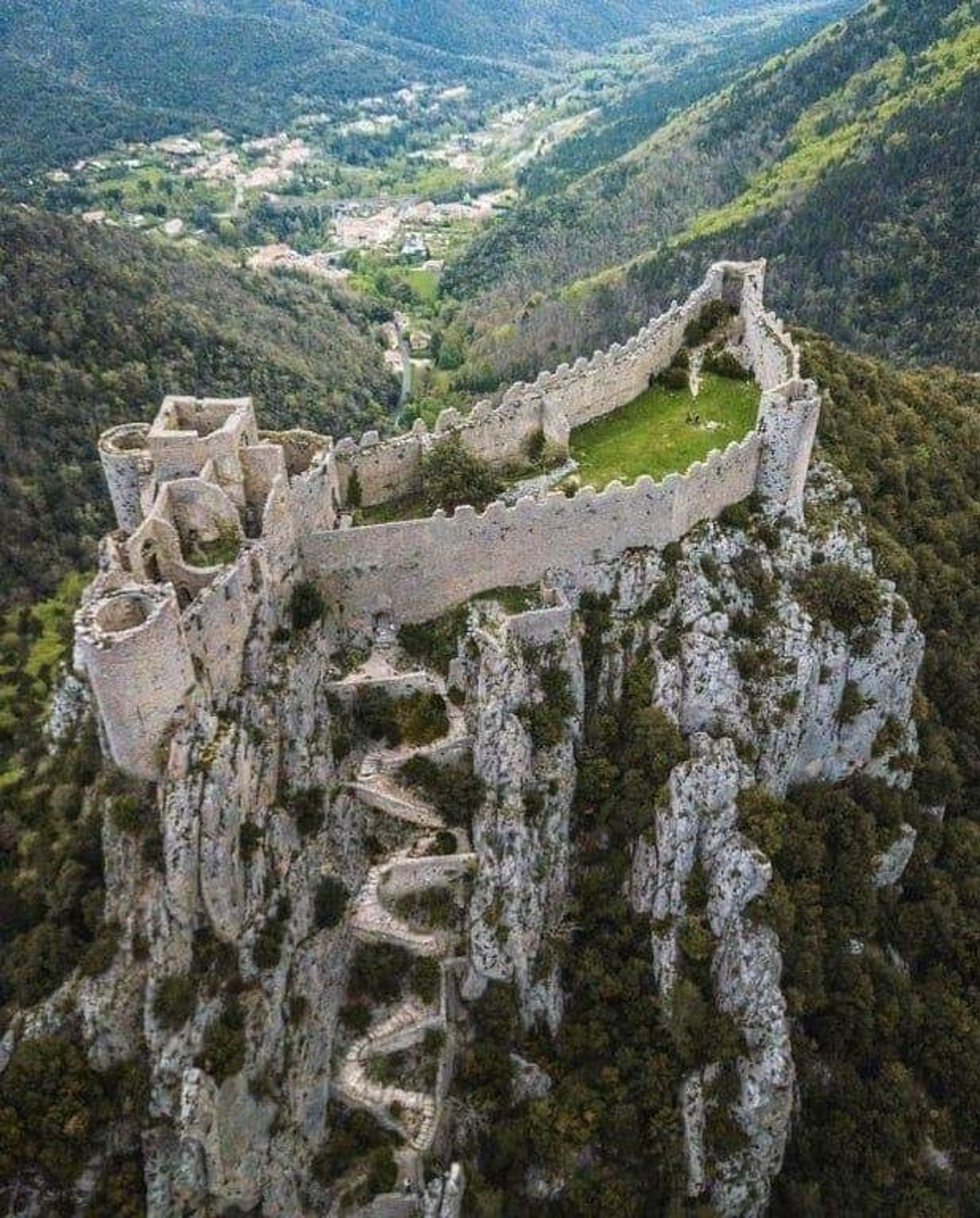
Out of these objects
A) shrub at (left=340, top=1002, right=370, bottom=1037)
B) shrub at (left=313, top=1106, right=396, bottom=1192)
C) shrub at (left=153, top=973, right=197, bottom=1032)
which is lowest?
shrub at (left=313, top=1106, right=396, bottom=1192)

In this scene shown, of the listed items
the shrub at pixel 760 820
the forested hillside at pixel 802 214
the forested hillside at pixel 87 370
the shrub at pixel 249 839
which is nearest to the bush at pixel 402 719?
the shrub at pixel 249 839

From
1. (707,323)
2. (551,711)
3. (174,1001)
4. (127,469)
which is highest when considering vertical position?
(127,469)

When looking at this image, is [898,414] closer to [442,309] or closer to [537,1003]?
[537,1003]

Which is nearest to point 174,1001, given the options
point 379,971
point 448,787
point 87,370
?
point 379,971

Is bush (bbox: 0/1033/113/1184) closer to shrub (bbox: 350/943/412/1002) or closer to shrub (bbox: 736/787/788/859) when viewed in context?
shrub (bbox: 350/943/412/1002)

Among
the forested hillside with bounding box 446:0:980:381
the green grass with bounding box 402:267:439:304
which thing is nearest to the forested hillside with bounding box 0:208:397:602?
the forested hillside with bounding box 446:0:980:381

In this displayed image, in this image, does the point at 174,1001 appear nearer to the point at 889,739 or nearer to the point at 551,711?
the point at 551,711

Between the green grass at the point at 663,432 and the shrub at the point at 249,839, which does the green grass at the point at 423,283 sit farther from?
the shrub at the point at 249,839
